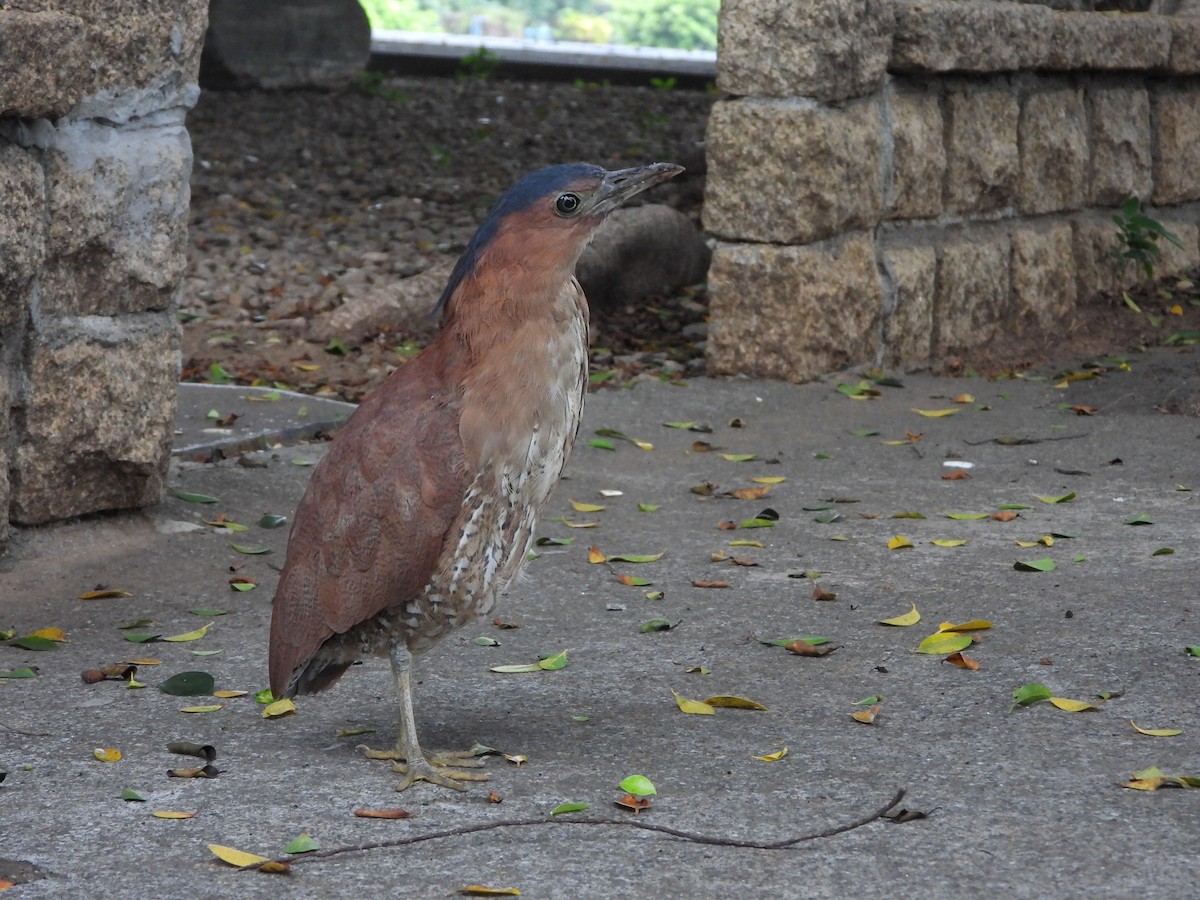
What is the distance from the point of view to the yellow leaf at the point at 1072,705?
131 inches

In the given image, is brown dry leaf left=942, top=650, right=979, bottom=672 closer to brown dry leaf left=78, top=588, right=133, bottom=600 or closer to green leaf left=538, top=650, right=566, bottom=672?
green leaf left=538, top=650, right=566, bottom=672

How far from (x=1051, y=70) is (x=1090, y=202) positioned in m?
0.79

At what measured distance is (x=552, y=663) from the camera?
3756 millimetres

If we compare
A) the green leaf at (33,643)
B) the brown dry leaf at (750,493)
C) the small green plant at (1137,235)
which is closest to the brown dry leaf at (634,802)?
the green leaf at (33,643)

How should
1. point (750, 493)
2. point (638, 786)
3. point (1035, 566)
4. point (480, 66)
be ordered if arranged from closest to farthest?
point (638, 786), point (1035, 566), point (750, 493), point (480, 66)

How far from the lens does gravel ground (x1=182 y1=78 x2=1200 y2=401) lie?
24.1 feet

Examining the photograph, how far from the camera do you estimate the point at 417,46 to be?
59.1 ft

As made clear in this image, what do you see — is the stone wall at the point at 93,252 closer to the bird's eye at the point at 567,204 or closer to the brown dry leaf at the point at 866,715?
the bird's eye at the point at 567,204

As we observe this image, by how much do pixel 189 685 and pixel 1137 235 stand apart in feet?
19.1

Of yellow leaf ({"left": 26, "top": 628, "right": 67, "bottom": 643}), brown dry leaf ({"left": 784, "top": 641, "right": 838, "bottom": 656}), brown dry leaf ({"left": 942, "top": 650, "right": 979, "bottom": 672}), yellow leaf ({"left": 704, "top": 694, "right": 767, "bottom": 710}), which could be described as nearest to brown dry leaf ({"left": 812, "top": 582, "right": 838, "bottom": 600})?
brown dry leaf ({"left": 784, "top": 641, "right": 838, "bottom": 656})

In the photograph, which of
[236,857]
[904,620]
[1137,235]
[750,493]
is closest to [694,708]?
[904,620]

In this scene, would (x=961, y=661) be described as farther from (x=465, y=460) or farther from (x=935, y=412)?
(x=935, y=412)

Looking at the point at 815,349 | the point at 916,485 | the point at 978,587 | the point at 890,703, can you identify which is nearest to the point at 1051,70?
the point at 815,349

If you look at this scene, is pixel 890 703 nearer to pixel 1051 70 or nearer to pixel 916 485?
pixel 916 485
